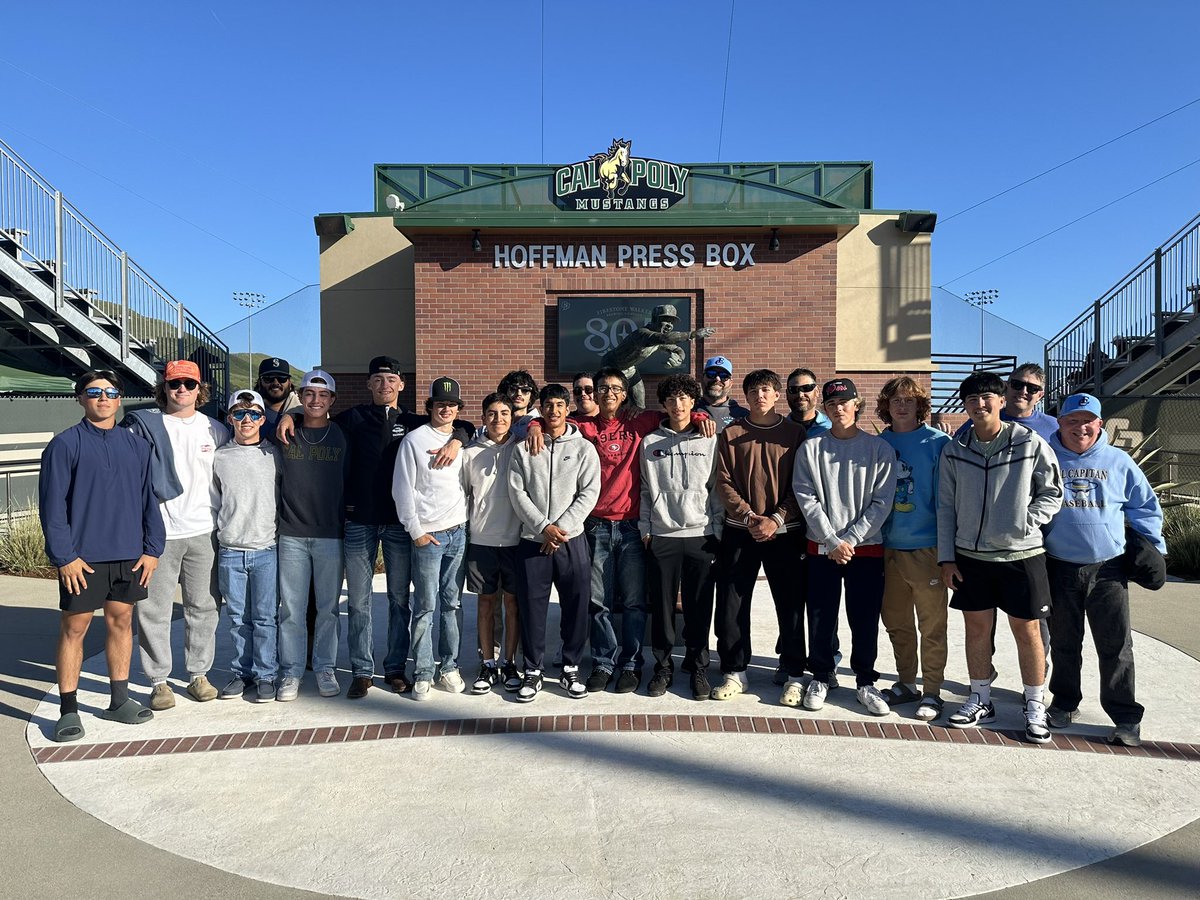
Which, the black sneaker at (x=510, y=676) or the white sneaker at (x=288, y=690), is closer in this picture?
the white sneaker at (x=288, y=690)

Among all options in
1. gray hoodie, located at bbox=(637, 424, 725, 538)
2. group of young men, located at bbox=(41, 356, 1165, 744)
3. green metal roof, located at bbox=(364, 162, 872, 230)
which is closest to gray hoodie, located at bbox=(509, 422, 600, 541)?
group of young men, located at bbox=(41, 356, 1165, 744)

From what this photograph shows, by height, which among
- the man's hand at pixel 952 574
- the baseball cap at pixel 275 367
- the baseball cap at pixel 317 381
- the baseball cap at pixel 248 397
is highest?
the baseball cap at pixel 275 367

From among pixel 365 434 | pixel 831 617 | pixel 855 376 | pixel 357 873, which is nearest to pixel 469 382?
pixel 855 376

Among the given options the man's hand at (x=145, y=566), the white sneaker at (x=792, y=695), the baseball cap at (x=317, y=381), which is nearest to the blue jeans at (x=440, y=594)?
the baseball cap at (x=317, y=381)

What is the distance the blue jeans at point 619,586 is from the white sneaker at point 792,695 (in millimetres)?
930

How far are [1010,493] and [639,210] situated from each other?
990 cm

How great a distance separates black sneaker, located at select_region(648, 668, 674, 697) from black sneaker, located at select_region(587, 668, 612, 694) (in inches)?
4.5

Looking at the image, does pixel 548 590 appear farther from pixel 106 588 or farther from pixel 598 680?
pixel 106 588

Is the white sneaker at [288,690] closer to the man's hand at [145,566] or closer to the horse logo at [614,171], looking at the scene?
the man's hand at [145,566]

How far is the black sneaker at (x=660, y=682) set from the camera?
483cm

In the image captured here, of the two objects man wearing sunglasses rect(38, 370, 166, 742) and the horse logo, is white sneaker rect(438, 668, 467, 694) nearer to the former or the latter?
man wearing sunglasses rect(38, 370, 166, 742)

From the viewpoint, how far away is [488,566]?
4.97 metres

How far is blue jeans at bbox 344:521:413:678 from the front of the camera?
491 cm

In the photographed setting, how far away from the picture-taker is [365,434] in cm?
502
